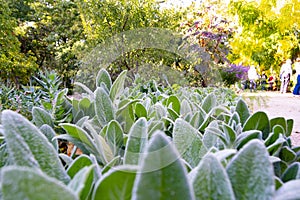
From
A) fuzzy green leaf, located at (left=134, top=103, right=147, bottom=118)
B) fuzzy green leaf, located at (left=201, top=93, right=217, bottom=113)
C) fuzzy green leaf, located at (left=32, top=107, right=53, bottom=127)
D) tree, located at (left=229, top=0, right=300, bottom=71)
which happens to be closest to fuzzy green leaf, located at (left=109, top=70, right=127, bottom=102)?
fuzzy green leaf, located at (left=134, top=103, right=147, bottom=118)

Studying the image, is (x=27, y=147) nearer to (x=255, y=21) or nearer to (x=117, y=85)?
(x=117, y=85)

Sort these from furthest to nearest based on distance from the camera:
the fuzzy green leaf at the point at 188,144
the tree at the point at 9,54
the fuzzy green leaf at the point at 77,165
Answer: the tree at the point at 9,54
the fuzzy green leaf at the point at 188,144
the fuzzy green leaf at the point at 77,165

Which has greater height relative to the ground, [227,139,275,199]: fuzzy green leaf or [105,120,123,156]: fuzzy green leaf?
[227,139,275,199]: fuzzy green leaf

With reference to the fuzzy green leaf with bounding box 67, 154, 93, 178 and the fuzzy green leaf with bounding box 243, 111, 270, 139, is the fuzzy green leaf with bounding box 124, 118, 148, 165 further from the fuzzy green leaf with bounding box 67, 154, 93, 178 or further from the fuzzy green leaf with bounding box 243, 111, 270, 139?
the fuzzy green leaf with bounding box 243, 111, 270, 139

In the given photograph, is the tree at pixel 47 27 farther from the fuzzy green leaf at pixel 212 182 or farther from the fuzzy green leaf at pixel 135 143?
the fuzzy green leaf at pixel 212 182

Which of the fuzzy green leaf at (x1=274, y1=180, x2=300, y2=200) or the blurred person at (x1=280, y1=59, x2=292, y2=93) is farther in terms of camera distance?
the blurred person at (x1=280, y1=59, x2=292, y2=93)

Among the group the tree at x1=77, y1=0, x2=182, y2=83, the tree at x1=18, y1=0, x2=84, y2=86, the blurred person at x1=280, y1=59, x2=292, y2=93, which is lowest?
the blurred person at x1=280, y1=59, x2=292, y2=93

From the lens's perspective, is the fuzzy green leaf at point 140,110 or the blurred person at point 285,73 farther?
the blurred person at point 285,73

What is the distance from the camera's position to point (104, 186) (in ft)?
0.95

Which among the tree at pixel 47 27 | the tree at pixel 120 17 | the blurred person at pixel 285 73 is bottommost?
the blurred person at pixel 285 73

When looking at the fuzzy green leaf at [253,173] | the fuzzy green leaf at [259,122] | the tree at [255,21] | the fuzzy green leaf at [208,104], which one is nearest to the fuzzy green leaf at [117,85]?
the fuzzy green leaf at [208,104]

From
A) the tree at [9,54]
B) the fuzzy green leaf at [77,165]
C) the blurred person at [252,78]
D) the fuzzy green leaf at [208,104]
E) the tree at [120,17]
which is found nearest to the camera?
the fuzzy green leaf at [77,165]

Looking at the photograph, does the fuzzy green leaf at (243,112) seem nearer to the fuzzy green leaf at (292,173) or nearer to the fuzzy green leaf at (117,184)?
the fuzzy green leaf at (292,173)

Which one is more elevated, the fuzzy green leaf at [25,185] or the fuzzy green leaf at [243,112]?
the fuzzy green leaf at [25,185]
